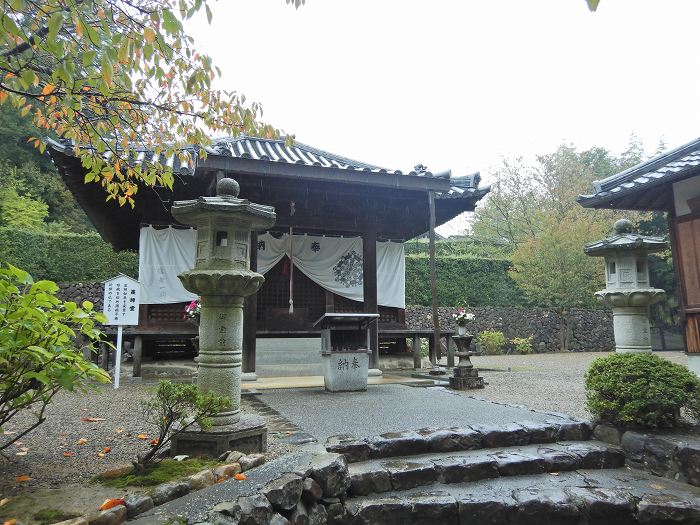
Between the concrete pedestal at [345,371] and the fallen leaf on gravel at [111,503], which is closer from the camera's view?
the fallen leaf on gravel at [111,503]

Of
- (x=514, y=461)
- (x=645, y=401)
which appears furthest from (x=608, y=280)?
(x=514, y=461)

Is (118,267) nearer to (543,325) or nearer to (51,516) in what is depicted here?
(51,516)

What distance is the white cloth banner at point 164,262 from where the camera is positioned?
32.8 ft

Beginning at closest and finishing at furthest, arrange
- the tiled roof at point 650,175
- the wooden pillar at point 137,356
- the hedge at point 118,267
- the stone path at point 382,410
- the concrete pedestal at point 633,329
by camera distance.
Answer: the stone path at point 382,410
the tiled roof at point 650,175
the concrete pedestal at point 633,329
the wooden pillar at point 137,356
the hedge at point 118,267

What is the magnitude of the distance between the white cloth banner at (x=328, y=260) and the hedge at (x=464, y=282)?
32.5 feet

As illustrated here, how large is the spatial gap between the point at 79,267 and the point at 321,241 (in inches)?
462

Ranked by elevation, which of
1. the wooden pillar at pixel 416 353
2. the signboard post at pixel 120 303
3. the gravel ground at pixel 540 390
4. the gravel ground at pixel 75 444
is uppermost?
the signboard post at pixel 120 303

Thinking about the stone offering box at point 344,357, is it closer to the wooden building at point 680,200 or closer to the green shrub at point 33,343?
the wooden building at point 680,200

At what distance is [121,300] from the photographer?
25.7 feet

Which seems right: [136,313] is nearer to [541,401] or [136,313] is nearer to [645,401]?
[541,401]

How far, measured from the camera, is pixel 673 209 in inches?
242

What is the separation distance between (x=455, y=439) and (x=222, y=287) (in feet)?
8.81

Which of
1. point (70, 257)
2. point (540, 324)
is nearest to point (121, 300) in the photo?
point (70, 257)

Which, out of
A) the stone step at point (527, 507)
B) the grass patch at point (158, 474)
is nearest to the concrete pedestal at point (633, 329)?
the stone step at point (527, 507)
